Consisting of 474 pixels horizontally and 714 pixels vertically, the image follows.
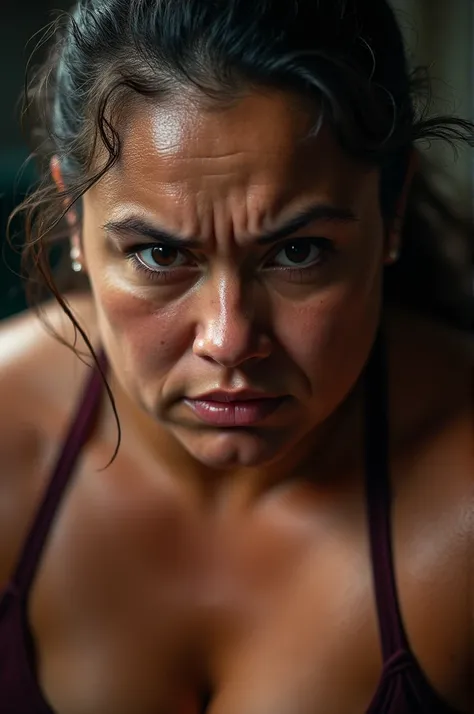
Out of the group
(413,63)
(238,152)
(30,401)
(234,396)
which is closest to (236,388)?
(234,396)

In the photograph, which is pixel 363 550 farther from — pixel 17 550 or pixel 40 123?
pixel 40 123

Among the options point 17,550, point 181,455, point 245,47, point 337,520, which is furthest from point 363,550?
point 245,47

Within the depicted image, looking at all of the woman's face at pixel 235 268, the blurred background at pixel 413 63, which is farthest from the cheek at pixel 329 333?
the blurred background at pixel 413 63

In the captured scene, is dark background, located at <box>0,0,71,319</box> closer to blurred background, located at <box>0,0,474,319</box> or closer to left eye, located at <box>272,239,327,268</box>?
blurred background, located at <box>0,0,474,319</box>

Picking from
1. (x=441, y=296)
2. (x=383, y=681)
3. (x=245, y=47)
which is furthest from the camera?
(x=441, y=296)

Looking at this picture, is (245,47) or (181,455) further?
(181,455)

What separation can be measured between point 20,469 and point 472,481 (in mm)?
397

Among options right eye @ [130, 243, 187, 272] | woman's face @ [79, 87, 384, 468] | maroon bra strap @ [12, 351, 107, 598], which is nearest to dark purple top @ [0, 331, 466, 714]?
maroon bra strap @ [12, 351, 107, 598]

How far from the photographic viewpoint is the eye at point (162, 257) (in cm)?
61

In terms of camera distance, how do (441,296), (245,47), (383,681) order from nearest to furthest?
1. (245,47)
2. (383,681)
3. (441,296)

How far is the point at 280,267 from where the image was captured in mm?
616

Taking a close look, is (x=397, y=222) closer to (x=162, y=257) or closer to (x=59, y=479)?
(x=162, y=257)

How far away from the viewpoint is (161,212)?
0.59 m

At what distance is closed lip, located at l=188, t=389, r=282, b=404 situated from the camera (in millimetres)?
628
